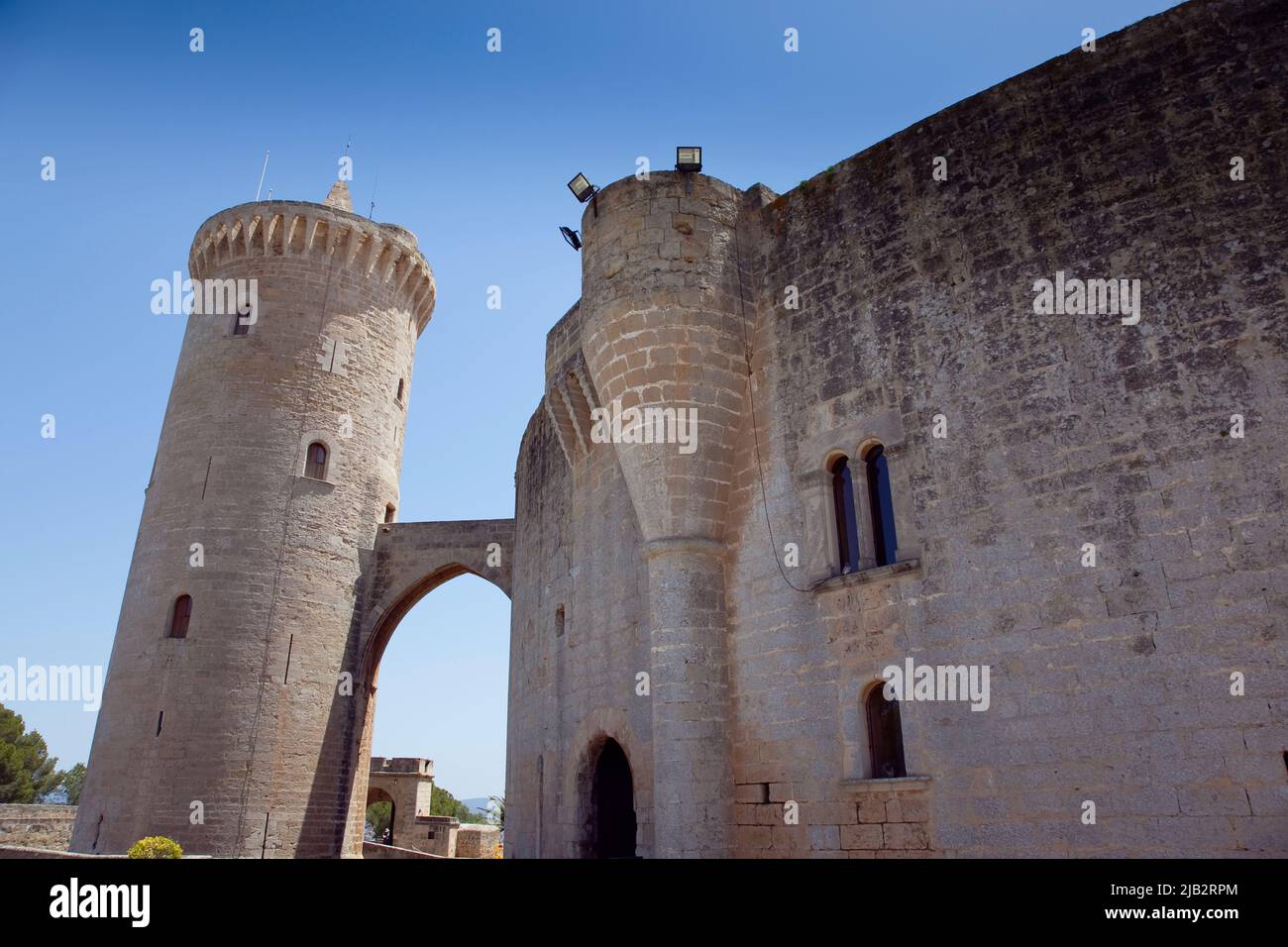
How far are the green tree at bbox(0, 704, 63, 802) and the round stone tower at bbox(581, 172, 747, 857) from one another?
Result: 4137 centimetres

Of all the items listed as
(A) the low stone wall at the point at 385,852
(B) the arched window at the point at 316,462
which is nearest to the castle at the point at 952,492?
(A) the low stone wall at the point at 385,852

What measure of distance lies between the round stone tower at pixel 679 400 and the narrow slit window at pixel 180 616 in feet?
40.9

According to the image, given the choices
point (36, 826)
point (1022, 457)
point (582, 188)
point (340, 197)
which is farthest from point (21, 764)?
point (1022, 457)

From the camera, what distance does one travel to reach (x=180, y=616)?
17938 mm

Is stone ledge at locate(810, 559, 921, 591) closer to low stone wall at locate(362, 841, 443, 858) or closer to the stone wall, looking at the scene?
the stone wall

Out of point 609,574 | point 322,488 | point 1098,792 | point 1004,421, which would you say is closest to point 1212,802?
point 1098,792

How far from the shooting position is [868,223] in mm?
8805

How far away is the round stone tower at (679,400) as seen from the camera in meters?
8.32

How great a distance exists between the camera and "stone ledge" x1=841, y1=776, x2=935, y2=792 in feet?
23.0

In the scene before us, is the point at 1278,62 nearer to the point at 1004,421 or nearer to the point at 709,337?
the point at 1004,421

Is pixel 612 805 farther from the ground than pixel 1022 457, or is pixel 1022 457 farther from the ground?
pixel 1022 457

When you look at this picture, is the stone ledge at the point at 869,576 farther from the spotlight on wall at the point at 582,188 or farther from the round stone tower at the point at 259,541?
the round stone tower at the point at 259,541

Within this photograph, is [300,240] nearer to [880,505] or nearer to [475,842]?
[475,842]

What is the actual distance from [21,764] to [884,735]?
4444 cm
